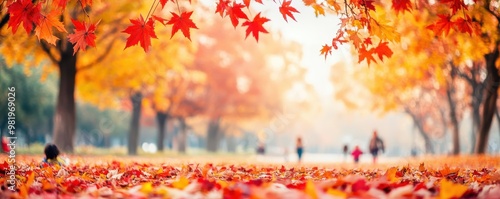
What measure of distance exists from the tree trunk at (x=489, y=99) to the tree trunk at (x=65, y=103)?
15.2m

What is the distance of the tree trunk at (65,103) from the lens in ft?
63.6

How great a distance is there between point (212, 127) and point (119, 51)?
27199 mm

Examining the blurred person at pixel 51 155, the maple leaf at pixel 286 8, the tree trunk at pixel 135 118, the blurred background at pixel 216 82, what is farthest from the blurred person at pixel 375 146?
the maple leaf at pixel 286 8

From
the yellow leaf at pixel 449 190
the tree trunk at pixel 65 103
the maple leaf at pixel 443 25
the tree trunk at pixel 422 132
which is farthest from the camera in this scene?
the tree trunk at pixel 422 132

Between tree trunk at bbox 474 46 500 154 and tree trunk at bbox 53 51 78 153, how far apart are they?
15154mm

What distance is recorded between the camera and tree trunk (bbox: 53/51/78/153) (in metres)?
19.4

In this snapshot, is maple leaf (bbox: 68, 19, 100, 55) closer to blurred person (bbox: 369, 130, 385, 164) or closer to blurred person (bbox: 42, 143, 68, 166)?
blurred person (bbox: 42, 143, 68, 166)

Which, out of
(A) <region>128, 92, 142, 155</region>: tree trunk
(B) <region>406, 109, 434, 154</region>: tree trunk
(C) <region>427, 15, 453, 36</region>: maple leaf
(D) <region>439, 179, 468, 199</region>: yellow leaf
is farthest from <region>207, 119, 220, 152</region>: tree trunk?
(D) <region>439, 179, 468, 199</region>: yellow leaf

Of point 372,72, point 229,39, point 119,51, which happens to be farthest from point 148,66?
point 229,39

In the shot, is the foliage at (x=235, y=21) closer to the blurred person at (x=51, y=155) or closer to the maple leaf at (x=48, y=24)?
the maple leaf at (x=48, y=24)

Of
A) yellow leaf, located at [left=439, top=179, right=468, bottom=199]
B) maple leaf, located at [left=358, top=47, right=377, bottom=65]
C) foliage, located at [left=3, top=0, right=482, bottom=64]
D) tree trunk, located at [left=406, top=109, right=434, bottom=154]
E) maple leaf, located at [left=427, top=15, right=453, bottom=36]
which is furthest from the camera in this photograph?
tree trunk, located at [left=406, top=109, right=434, bottom=154]

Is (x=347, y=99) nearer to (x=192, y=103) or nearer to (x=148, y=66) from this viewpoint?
(x=192, y=103)

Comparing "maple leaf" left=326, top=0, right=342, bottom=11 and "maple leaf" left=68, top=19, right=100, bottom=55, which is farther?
"maple leaf" left=326, top=0, right=342, bottom=11

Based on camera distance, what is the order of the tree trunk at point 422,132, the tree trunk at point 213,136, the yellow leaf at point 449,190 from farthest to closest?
the tree trunk at point 213,136 < the tree trunk at point 422,132 < the yellow leaf at point 449,190
